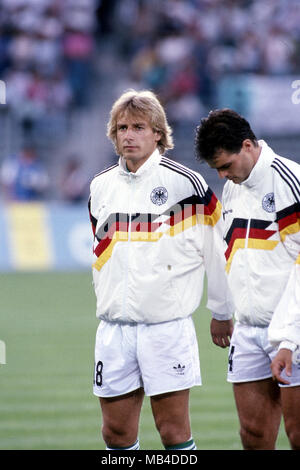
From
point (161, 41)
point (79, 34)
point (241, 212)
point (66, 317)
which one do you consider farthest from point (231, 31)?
point (241, 212)

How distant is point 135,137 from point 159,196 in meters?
0.34

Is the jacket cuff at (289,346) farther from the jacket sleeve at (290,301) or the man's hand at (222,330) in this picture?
the man's hand at (222,330)

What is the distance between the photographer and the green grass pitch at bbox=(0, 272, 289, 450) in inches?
274

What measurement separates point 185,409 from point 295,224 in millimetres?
1133

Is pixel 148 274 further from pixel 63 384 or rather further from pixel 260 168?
pixel 63 384

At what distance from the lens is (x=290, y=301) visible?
4.57m

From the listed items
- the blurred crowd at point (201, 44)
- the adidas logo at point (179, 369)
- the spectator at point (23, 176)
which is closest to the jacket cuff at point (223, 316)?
the adidas logo at point (179, 369)

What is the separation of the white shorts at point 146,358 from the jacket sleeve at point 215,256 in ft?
0.79

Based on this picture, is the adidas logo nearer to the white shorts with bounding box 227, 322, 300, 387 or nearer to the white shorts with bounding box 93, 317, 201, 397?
the white shorts with bounding box 93, 317, 201, 397

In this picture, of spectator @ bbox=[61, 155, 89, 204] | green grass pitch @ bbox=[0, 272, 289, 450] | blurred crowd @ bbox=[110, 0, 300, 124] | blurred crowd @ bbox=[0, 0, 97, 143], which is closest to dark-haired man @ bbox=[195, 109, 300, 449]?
green grass pitch @ bbox=[0, 272, 289, 450]

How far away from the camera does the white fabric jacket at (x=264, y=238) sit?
15.8 feet

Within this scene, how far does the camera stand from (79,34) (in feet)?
70.1

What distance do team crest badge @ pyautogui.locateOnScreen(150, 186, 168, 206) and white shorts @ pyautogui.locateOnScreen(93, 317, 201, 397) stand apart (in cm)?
64

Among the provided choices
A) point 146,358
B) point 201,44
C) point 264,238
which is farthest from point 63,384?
point 201,44
